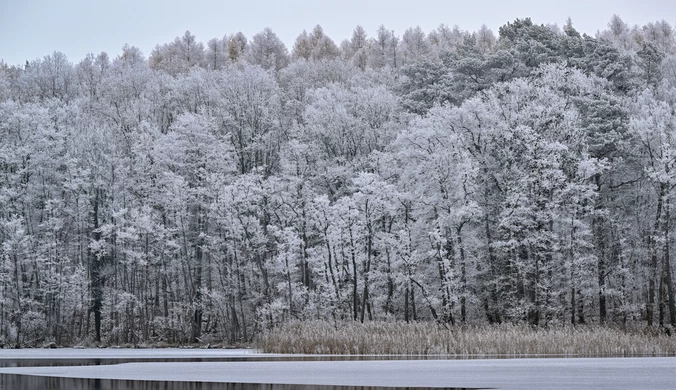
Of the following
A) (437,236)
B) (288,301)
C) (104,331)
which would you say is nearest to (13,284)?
(104,331)

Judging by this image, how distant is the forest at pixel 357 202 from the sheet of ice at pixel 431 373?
20465 millimetres

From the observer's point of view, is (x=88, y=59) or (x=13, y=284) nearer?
(x=13, y=284)

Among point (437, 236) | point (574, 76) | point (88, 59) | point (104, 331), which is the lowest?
point (104, 331)

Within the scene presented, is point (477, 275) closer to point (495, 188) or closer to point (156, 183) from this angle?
point (495, 188)

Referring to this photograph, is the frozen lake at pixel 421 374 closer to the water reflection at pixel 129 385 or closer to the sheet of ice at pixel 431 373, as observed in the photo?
the sheet of ice at pixel 431 373

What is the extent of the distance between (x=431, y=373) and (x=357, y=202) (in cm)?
3513

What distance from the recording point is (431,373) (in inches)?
764

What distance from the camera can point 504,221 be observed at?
4709 centimetres

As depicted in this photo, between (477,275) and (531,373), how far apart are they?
107 ft

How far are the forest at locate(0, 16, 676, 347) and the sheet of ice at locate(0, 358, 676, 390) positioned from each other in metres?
20.5

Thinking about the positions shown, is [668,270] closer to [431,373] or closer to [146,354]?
[146,354]

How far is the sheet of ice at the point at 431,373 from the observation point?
16438 millimetres

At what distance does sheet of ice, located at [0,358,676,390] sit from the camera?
647 inches

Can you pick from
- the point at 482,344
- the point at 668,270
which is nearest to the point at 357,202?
the point at 668,270
